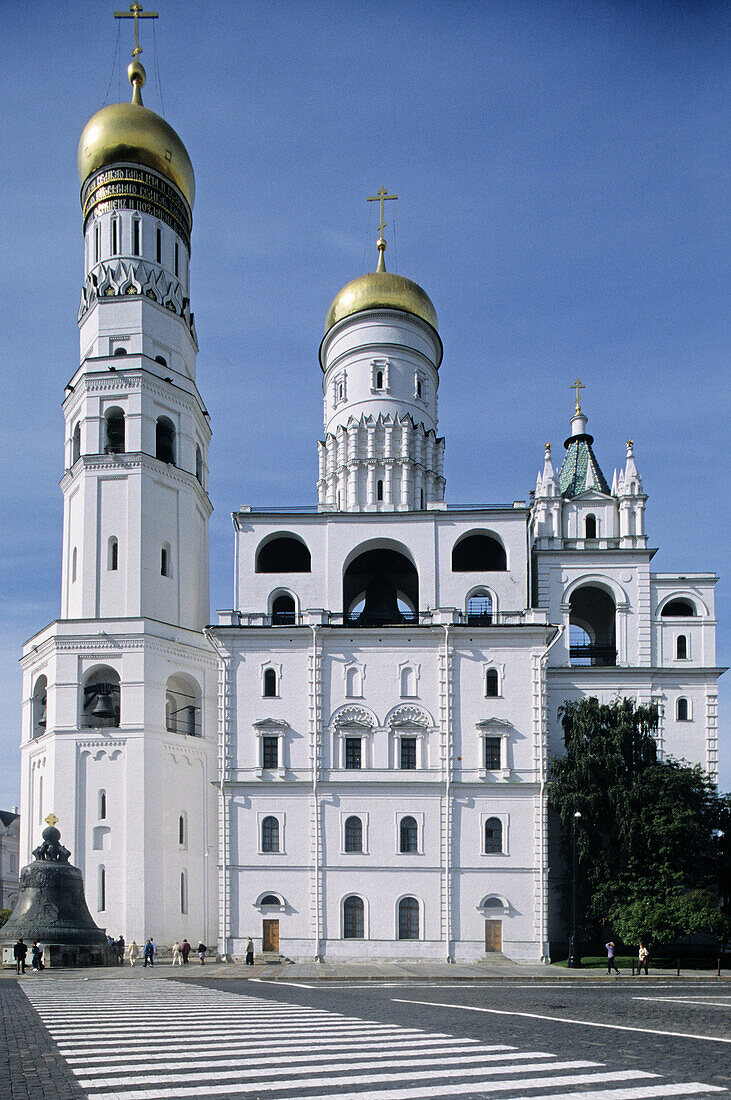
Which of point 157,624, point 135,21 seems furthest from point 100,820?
point 135,21

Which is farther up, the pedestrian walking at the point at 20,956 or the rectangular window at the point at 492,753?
the rectangular window at the point at 492,753

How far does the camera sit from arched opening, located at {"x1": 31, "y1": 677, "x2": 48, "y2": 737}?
1774 inches

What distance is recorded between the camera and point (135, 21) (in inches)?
1991

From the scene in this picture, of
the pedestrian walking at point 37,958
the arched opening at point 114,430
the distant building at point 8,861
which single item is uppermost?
the arched opening at point 114,430

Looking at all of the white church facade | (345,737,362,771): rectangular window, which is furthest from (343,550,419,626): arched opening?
(345,737,362,771): rectangular window

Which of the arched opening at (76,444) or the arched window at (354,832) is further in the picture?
the arched opening at (76,444)

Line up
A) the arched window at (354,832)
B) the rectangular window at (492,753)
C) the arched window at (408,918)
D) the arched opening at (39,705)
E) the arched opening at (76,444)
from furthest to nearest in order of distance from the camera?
the arched opening at (76,444) → the arched opening at (39,705) → the rectangular window at (492,753) → the arched window at (354,832) → the arched window at (408,918)

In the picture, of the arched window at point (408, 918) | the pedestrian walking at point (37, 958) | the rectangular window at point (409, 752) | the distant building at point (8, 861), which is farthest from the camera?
the distant building at point (8, 861)

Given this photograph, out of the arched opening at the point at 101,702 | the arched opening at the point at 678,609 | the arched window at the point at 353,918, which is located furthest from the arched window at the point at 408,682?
the arched opening at the point at 101,702

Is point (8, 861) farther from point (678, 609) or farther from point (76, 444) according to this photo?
point (678, 609)

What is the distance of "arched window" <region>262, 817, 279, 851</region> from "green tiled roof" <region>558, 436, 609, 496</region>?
1826cm

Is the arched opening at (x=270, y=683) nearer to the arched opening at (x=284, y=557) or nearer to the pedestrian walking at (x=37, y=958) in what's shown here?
the arched opening at (x=284, y=557)

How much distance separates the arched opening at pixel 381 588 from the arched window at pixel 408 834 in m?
7.96

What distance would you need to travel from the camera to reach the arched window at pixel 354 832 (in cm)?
3953
